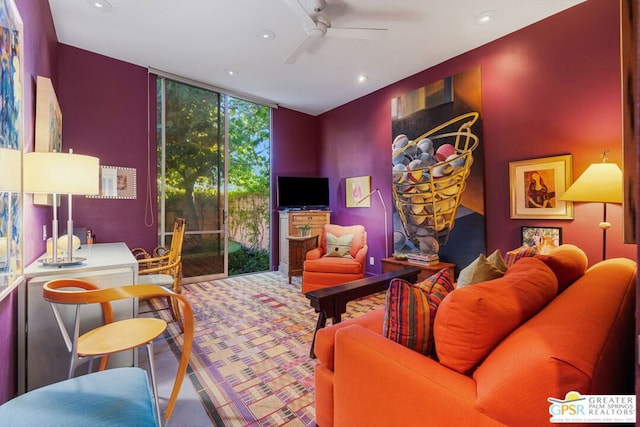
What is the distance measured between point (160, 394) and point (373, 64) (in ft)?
13.2

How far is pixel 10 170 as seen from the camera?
1.30 metres

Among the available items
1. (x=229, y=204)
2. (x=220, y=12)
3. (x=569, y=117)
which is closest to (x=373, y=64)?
(x=220, y=12)

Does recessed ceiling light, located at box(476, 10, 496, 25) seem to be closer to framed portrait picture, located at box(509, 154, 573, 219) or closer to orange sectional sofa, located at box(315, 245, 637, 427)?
framed portrait picture, located at box(509, 154, 573, 219)

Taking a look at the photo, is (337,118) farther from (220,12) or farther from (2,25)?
(2,25)

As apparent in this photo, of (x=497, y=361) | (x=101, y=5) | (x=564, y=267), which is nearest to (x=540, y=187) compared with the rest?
(x=564, y=267)

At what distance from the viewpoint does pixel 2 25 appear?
1.21m

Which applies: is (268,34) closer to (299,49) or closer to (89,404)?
(299,49)

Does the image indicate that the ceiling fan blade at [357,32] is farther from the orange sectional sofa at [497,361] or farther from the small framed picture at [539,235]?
the small framed picture at [539,235]

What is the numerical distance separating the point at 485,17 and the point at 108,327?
13.0 feet

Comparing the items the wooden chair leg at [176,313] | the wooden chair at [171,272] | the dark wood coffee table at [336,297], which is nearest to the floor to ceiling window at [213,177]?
the wooden chair at [171,272]

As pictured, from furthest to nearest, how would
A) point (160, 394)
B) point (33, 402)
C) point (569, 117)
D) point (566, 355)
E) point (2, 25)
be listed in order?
point (569, 117), point (160, 394), point (2, 25), point (33, 402), point (566, 355)

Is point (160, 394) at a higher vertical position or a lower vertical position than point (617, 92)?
lower

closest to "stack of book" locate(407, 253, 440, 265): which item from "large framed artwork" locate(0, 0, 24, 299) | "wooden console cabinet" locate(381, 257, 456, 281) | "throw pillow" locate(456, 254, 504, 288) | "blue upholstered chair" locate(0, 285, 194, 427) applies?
"wooden console cabinet" locate(381, 257, 456, 281)

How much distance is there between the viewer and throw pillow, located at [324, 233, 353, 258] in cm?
400
